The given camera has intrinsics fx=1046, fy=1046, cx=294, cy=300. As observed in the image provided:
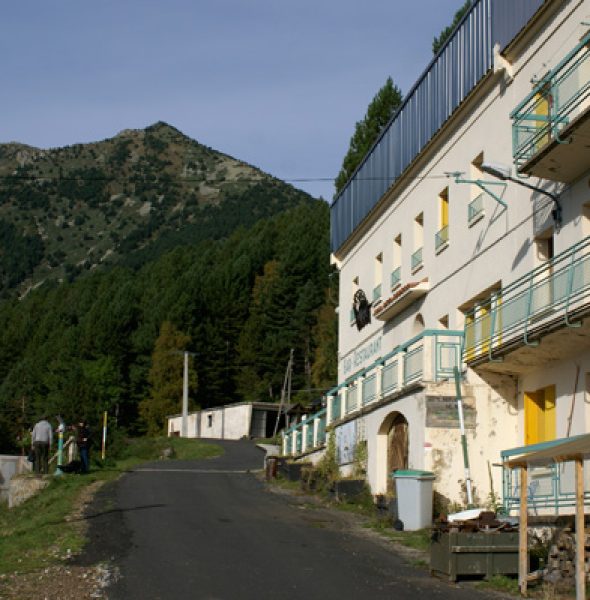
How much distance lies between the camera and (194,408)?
82688 millimetres

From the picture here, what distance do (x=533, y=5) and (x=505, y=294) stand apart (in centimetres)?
566

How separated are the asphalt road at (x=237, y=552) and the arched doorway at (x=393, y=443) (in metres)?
1.75

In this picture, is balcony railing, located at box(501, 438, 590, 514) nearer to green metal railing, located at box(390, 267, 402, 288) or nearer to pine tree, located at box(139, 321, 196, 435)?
green metal railing, located at box(390, 267, 402, 288)

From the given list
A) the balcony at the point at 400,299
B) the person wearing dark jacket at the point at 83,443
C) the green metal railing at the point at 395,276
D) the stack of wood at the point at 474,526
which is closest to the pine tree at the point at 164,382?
the person wearing dark jacket at the point at 83,443

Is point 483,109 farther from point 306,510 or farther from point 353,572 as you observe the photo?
point 353,572

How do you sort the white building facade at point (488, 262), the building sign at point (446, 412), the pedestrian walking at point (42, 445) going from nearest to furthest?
1. the white building facade at point (488, 262)
2. the building sign at point (446, 412)
3. the pedestrian walking at point (42, 445)

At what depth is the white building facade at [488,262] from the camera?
17797 mm

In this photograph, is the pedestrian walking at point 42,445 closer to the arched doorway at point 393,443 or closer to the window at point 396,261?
the window at point 396,261

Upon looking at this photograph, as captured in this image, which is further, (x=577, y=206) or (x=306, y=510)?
(x=306, y=510)

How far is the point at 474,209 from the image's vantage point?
23891 millimetres

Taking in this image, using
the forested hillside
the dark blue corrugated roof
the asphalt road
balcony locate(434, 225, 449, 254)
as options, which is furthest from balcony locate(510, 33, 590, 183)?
the forested hillside

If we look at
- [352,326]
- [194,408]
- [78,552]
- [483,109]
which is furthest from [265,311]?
[78,552]

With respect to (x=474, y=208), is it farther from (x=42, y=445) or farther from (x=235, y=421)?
(x=235, y=421)

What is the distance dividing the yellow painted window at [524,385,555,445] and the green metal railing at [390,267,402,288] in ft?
33.7
